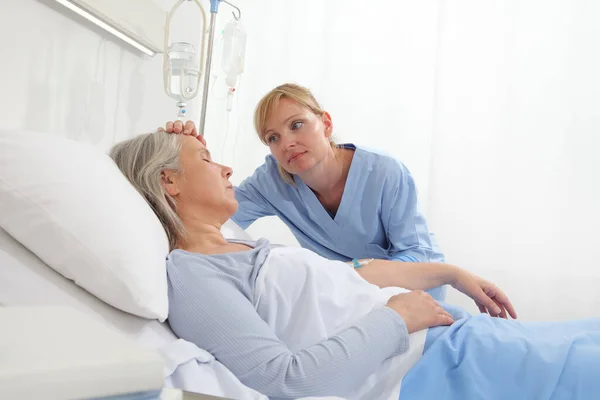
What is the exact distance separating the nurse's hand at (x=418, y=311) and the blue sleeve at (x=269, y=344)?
43 mm

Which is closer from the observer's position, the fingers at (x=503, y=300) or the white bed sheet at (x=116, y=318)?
the white bed sheet at (x=116, y=318)

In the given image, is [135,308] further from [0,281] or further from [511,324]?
[511,324]

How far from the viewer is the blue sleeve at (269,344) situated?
87 centimetres

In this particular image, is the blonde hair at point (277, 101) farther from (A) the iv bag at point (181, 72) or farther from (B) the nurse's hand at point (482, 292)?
(B) the nurse's hand at point (482, 292)

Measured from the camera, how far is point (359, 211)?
80.2 inches

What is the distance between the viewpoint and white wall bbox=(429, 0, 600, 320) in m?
2.58

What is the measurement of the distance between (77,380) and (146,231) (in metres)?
0.74

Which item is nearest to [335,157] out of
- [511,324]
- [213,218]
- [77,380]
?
[213,218]

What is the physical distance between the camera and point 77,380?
12.1 inches

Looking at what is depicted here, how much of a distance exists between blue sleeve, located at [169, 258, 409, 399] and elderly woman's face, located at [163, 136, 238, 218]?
33 cm

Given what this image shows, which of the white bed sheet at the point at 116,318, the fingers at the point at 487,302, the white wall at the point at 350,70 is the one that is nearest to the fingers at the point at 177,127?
the white bed sheet at the point at 116,318

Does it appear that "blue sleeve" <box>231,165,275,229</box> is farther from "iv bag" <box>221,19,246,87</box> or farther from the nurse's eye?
"iv bag" <box>221,19,246,87</box>

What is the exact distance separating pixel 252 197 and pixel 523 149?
1.39 meters

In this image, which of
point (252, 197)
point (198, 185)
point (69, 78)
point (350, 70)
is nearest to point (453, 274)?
point (198, 185)
